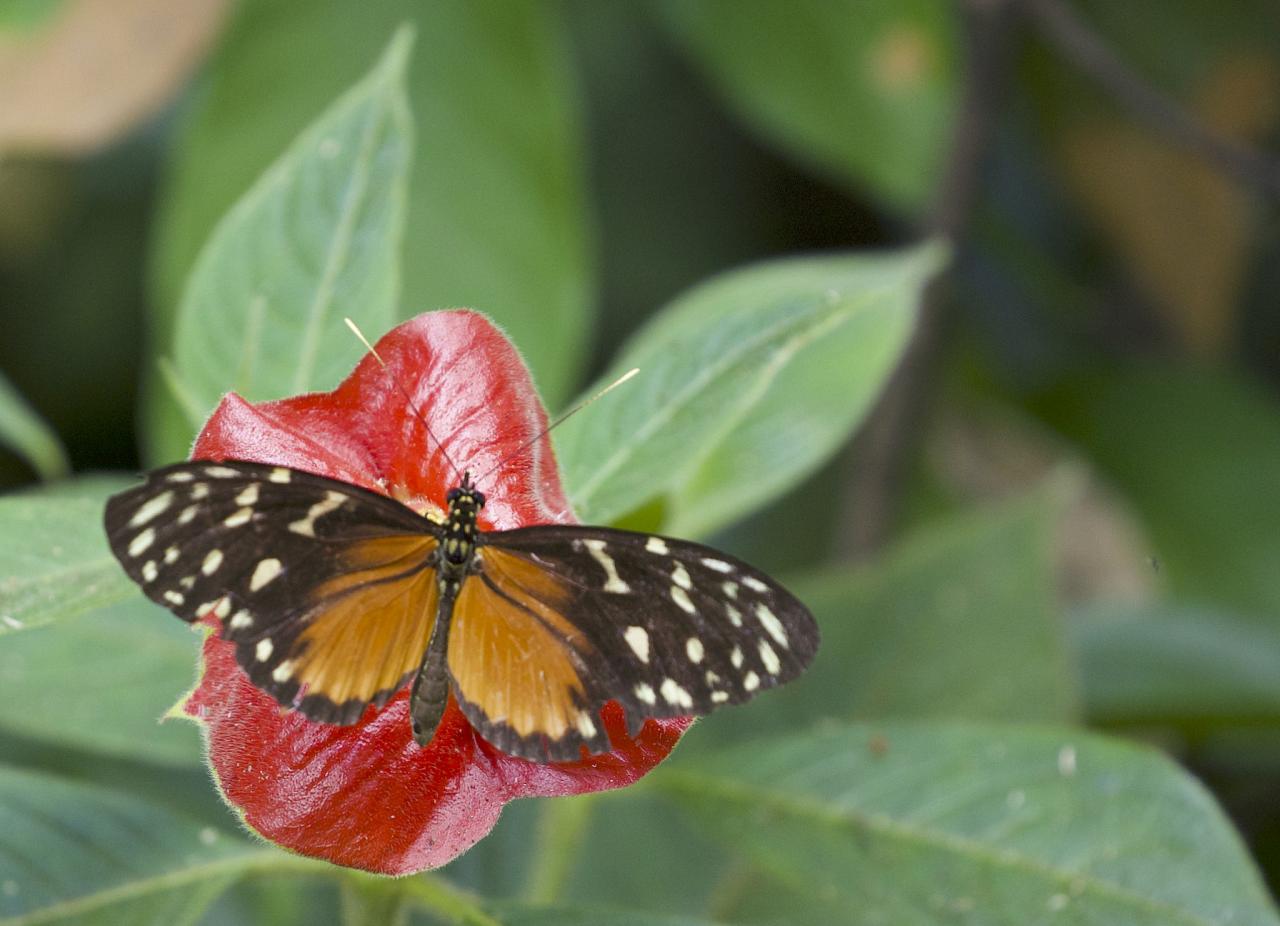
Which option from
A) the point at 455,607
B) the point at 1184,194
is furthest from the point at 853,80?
the point at 455,607

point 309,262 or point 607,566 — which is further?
point 309,262

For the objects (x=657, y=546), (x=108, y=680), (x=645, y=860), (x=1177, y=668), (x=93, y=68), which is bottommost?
(x=645, y=860)

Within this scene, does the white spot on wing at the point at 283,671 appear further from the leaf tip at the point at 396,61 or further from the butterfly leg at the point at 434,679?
the leaf tip at the point at 396,61

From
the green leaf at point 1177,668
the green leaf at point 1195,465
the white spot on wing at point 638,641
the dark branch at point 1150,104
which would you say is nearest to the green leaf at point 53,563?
the white spot on wing at point 638,641

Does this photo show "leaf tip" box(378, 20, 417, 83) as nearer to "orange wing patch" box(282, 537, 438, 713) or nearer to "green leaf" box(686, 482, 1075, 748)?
"orange wing patch" box(282, 537, 438, 713)

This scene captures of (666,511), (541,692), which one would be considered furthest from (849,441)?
(541,692)

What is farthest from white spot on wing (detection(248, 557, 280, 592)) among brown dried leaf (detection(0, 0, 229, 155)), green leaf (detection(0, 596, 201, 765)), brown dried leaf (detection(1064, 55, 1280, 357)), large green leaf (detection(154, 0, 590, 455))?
brown dried leaf (detection(1064, 55, 1280, 357))

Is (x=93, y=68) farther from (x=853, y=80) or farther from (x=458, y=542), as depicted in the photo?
(x=458, y=542)
